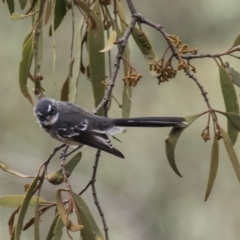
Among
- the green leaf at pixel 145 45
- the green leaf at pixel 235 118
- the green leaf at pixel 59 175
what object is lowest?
the green leaf at pixel 59 175

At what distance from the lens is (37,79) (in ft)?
4.80

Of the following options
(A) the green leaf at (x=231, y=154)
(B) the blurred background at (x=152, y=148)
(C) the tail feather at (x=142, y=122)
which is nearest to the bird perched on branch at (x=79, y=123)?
(C) the tail feather at (x=142, y=122)

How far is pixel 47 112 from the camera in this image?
6.08 feet

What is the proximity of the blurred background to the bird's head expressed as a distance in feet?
8.01

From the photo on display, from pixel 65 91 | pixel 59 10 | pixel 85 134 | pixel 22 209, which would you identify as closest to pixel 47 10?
pixel 59 10

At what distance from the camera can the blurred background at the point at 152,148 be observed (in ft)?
14.5

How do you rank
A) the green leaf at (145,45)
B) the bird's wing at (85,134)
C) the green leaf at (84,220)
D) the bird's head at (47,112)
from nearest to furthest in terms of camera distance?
1. the green leaf at (84,220)
2. the green leaf at (145,45)
3. the bird's wing at (85,134)
4. the bird's head at (47,112)

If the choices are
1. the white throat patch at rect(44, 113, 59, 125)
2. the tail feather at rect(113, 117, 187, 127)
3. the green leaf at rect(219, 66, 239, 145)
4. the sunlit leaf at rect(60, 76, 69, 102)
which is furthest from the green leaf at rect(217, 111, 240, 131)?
the white throat patch at rect(44, 113, 59, 125)

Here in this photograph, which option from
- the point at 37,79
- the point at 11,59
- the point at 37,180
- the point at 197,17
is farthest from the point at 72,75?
the point at 197,17

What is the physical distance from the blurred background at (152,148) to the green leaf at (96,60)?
2.67 metres

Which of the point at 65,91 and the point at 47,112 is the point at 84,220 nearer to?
the point at 65,91

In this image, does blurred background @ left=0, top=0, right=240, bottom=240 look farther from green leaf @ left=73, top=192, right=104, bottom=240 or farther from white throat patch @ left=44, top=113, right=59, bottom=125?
green leaf @ left=73, top=192, right=104, bottom=240

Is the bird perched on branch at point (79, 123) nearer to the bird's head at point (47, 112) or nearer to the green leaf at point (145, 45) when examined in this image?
the bird's head at point (47, 112)

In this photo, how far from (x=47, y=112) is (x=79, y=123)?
0.35ft
